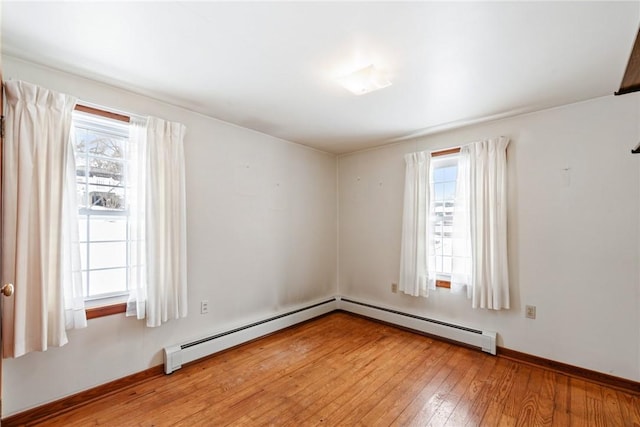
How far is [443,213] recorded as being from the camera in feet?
10.9

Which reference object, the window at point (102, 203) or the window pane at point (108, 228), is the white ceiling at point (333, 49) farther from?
the window pane at point (108, 228)

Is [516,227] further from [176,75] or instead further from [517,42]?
[176,75]

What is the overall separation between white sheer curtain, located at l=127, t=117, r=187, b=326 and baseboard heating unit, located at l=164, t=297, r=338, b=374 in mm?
321

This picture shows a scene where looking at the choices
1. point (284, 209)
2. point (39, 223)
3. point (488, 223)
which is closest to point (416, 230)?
point (488, 223)

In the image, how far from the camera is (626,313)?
2.29 m

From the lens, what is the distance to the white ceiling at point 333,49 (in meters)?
1.45

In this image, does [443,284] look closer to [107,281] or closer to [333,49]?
[333,49]

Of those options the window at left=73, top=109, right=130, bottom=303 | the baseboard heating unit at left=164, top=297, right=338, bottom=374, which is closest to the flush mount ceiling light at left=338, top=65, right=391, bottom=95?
the window at left=73, top=109, right=130, bottom=303

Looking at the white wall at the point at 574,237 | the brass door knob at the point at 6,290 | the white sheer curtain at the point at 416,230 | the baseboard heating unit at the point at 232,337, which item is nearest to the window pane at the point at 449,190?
the white sheer curtain at the point at 416,230

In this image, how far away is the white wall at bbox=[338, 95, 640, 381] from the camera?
2.30m

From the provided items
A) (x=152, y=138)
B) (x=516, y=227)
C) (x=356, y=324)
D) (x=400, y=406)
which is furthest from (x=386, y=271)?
(x=152, y=138)

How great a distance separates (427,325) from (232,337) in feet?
7.05

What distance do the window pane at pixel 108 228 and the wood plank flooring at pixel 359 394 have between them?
1.19 meters

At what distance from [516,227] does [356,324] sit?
2.14 metres
